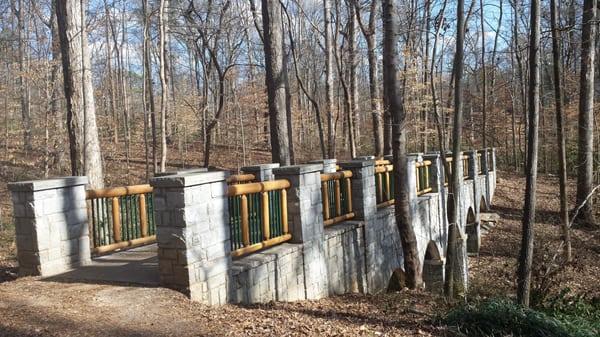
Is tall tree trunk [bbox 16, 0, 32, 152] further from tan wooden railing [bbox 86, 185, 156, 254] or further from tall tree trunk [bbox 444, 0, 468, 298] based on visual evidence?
tall tree trunk [bbox 444, 0, 468, 298]

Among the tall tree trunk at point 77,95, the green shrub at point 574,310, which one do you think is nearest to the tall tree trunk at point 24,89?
the tall tree trunk at point 77,95

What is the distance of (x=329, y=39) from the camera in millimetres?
20516

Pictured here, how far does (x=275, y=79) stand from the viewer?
40.0 feet

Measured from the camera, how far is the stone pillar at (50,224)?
19.7ft

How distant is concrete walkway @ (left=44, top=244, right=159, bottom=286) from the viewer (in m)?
5.73

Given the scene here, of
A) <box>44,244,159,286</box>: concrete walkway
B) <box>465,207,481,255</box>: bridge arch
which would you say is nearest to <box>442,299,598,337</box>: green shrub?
<box>44,244,159,286</box>: concrete walkway

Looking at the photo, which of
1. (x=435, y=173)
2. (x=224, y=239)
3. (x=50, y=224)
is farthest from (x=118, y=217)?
(x=435, y=173)

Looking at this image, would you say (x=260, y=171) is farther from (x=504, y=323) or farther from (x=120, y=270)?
(x=504, y=323)

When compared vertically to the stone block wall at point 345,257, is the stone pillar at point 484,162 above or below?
above

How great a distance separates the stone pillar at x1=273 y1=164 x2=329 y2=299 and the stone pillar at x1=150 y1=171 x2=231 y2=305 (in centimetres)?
159

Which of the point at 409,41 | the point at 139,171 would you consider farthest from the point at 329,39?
the point at 139,171

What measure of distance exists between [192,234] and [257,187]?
1.36 m

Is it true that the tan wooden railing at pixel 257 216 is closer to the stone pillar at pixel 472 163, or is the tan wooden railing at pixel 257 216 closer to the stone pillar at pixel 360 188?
the stone pillar at pixel 360 188

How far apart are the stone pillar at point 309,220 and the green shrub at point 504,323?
210 centimetres
